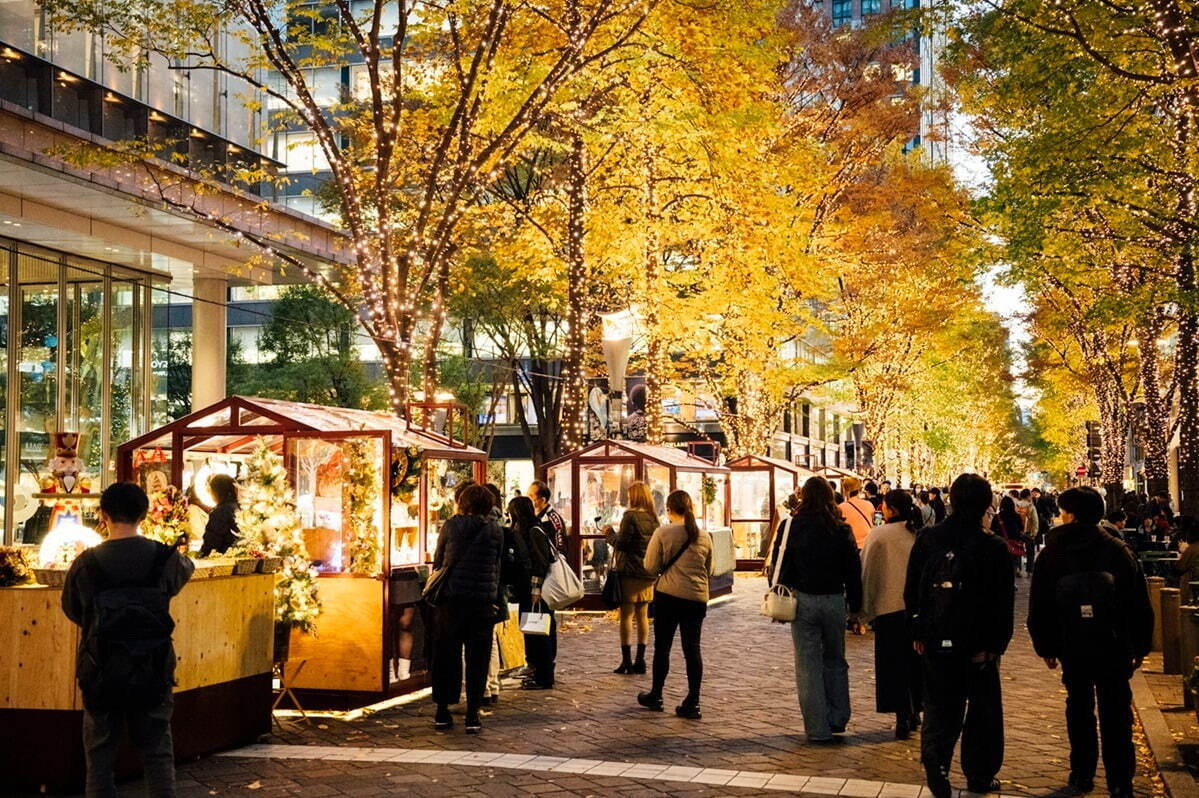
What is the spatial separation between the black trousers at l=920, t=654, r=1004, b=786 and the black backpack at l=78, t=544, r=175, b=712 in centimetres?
397

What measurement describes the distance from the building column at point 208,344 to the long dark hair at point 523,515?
15.1 meters

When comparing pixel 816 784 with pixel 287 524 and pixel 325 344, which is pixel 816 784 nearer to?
pixel 287 524

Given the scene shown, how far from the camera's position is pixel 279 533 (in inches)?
402

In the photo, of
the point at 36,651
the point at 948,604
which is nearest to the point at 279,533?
the point at 36,651

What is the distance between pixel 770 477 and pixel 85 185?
15.3 m

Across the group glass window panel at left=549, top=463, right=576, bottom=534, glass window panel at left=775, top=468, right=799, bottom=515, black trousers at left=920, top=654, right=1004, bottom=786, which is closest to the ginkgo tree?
glass window panel at left=549, top=463, right=576, bottom=534

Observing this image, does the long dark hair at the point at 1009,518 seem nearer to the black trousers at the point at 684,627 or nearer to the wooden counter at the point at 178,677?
the black trousers at the point at 684,627

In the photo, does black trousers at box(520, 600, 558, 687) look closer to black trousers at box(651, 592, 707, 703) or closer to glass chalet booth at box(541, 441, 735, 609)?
black trousers at box(651, 592, 707, 703)

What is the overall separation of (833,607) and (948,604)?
2064mm

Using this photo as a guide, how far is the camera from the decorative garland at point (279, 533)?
395 inches

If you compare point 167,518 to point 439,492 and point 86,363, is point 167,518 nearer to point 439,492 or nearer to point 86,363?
point 439,492

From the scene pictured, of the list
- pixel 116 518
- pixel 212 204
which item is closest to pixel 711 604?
pixel 212 204

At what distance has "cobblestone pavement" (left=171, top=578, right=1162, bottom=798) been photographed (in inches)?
301

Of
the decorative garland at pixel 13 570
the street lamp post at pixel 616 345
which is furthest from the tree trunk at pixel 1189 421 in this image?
the decorative garland at pixel 13 570
